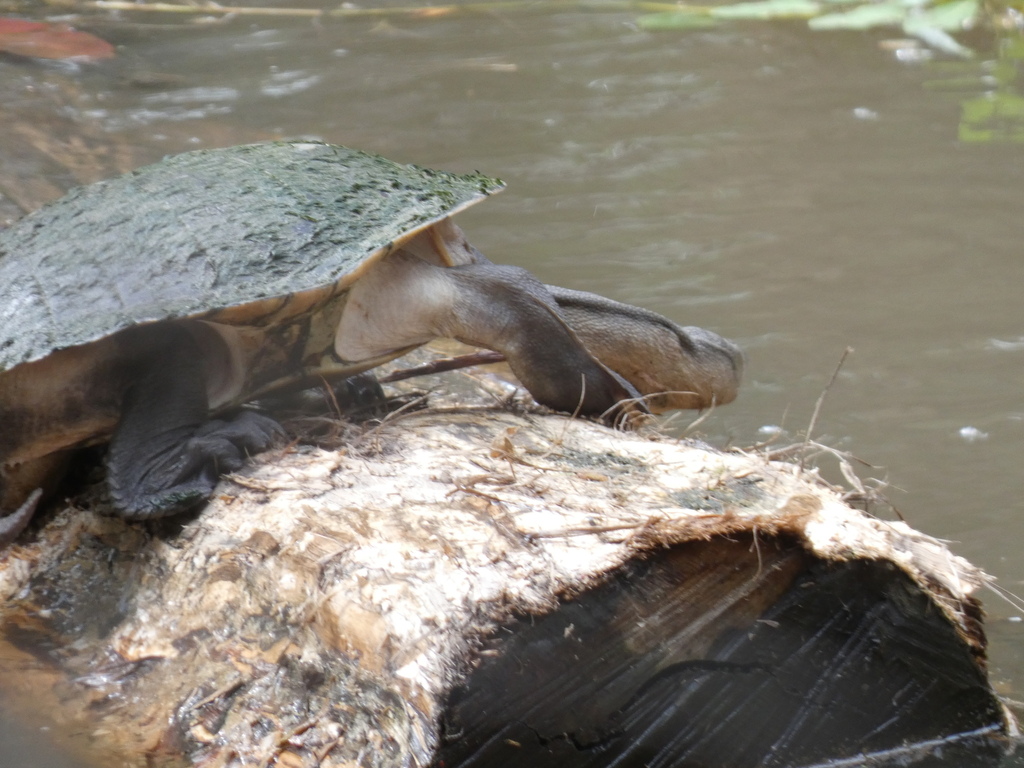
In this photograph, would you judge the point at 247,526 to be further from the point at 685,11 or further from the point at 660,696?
the point at 685,11

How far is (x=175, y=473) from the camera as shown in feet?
6.85

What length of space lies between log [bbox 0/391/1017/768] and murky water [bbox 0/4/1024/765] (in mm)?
608

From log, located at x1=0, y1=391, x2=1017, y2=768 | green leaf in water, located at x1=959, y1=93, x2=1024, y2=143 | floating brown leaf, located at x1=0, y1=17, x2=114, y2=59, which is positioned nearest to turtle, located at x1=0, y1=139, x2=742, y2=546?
log, located at x1=0, y1=391, x2=1017, y2=768

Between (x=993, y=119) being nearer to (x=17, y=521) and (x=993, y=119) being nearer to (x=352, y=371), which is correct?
(x=352, y=371)

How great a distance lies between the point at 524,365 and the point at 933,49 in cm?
605

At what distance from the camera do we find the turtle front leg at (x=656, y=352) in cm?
272

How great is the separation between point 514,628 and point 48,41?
22.9ft

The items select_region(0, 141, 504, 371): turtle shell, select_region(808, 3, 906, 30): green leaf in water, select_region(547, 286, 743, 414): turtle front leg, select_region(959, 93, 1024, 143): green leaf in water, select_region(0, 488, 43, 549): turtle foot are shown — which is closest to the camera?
select_region(0, 141, 504, 371): turtle shell

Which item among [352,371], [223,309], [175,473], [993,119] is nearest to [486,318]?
[352,371]

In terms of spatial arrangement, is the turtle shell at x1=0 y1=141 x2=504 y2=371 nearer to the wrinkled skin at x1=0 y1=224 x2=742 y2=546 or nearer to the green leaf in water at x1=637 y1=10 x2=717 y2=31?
the wrinkled skin at x1=0 y1=224 x2=742 y2=546

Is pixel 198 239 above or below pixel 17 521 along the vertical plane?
above

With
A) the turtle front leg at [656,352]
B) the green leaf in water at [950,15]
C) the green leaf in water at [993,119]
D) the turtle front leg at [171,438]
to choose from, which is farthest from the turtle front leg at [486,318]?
the green leaf in water at [950,15]

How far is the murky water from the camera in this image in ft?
11.9

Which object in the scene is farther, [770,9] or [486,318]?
[770,9]
